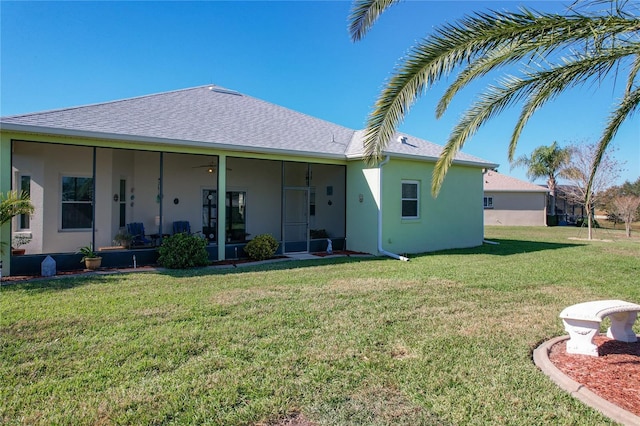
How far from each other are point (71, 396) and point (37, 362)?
1102 mm

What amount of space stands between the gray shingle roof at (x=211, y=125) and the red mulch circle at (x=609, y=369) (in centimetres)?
910

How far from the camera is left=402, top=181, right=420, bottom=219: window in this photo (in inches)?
553

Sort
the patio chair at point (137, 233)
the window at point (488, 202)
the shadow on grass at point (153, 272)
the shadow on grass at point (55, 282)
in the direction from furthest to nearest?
the window at point (488, 202) → the patio chair at point (137, 233) → the shadow on grass at point (153, 272) → the shadow on grass at point (55, 282)

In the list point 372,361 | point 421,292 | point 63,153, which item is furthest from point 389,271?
point 63,153

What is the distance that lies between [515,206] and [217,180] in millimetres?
30013

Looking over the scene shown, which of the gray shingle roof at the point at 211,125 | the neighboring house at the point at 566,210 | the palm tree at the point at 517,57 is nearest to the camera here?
the palm tree at the point at 517,57

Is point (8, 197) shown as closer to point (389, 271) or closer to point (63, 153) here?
point (63, 153)

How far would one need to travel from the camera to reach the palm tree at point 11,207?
832cm

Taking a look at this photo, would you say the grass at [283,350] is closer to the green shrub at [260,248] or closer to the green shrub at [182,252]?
the green shrub at [182,252]

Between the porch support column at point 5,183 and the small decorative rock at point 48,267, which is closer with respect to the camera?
the porch support column at point 5,183

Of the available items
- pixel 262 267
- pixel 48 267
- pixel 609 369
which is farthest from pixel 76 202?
pixel 609 369

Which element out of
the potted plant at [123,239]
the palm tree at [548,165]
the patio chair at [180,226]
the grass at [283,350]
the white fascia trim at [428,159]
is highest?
the palm tree at [548,165]

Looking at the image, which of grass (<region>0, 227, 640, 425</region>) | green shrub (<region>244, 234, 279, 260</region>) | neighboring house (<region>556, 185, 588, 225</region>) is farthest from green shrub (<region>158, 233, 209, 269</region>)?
neighboring house (<region>556, 185, 588, 225</region>)

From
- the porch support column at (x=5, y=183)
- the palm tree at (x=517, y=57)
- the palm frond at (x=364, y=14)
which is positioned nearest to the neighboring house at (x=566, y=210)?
the palm tree at (x=517, y=57)
